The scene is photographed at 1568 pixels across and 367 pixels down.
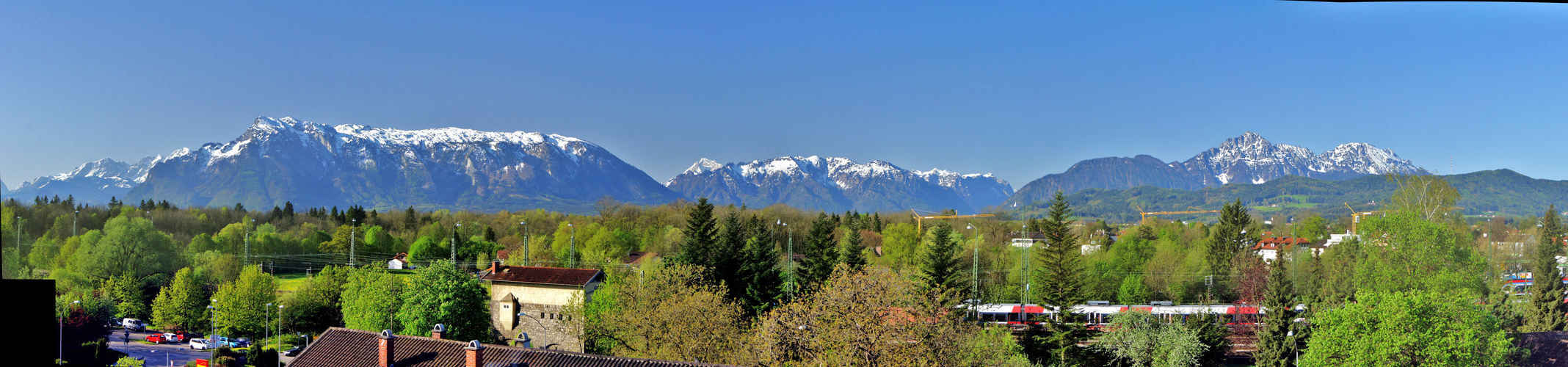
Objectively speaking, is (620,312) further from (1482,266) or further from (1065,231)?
(1482,266)

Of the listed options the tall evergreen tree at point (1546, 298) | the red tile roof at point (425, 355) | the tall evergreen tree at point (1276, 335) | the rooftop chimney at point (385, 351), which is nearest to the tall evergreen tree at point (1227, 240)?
the tall evergreen tree at point (1546, 298)

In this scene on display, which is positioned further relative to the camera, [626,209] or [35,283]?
[626,209]

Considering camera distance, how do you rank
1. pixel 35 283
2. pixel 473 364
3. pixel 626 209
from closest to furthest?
pixel 35 283 → pixel 473 364 → pixel 626 209

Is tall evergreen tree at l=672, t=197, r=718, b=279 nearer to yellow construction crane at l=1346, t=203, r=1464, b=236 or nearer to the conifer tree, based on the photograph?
the conifer tree

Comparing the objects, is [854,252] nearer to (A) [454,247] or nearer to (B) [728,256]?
(B) [728,256]

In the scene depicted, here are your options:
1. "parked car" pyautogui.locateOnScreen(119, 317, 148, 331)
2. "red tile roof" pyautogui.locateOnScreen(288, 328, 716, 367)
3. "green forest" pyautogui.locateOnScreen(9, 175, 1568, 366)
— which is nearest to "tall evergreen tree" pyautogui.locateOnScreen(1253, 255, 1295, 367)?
"green forest" pyautogui.locateOnScreen(9, 175, 1568, 366)

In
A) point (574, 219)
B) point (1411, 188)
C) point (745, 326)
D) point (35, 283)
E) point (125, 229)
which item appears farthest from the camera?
point (574, 219)

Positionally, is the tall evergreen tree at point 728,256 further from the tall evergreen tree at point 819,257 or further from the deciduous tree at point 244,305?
the deciduous tree at point 244,305

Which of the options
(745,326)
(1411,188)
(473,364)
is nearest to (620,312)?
(745,326)

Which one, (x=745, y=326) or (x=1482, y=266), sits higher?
(x=1482, y=266)

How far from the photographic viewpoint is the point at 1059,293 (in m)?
49.2

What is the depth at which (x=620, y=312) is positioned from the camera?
1399 inches

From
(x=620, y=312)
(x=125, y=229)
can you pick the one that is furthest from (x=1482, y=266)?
(x=125, y=229)

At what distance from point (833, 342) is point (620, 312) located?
14.4 metres
